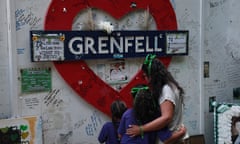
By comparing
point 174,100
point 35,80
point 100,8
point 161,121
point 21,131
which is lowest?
point 21,131

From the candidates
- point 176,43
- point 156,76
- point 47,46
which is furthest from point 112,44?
point 156,76

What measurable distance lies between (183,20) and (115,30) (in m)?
0.92

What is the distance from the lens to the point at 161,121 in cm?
265

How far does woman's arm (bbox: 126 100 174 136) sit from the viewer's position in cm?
266

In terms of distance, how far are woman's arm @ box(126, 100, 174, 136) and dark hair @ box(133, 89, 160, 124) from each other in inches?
2.0

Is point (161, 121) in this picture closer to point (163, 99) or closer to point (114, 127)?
point (163, 99)

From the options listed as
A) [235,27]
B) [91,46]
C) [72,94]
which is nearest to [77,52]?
[91,46]

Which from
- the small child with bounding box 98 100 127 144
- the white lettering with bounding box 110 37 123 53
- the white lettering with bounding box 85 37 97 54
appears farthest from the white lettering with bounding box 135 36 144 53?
the small child with bounding box 98 100 127 144

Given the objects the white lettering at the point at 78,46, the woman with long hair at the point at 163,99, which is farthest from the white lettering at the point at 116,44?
the woman with long hair at the point at 163,99

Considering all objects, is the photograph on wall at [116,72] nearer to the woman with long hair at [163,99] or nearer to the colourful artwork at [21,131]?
the colourful artwork at [21,131]

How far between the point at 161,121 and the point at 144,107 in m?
0.15

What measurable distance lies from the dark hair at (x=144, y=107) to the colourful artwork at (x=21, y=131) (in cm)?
125

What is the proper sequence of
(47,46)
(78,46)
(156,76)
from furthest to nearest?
(78,46)
(47,46)
(156,76)

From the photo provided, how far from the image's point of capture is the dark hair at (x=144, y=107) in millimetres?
2699
